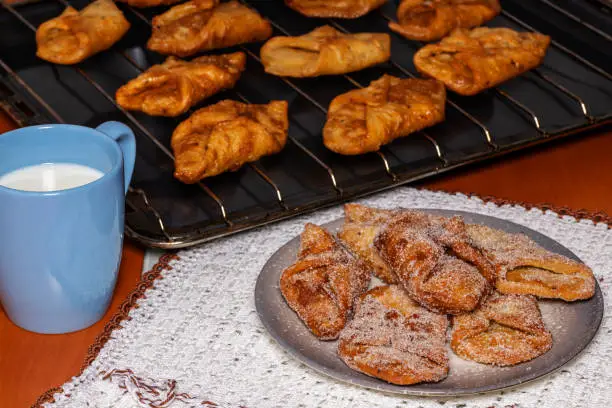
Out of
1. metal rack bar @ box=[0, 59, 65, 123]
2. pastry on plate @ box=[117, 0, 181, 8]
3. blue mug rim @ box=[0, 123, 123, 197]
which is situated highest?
blue mug rim @ box=[0, 123, 123, 197]

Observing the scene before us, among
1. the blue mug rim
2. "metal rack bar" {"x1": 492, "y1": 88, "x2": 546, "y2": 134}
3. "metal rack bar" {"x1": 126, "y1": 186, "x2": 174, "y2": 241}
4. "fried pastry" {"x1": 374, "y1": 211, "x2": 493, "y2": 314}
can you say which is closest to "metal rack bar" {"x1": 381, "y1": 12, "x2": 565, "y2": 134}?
"metal rack bar" {"x1": 492, "y1": 88, "x2": 546, "y2": 134}

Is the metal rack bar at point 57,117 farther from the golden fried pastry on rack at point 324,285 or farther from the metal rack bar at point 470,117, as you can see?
the metal rack bar at point 470,117

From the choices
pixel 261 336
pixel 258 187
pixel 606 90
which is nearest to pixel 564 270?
pixel 261 336

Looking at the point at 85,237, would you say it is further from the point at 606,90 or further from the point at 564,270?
the point at 606,90

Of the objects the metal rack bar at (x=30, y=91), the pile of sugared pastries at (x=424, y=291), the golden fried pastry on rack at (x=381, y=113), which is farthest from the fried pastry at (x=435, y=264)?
the metal rack bar at (x=30, y=91)

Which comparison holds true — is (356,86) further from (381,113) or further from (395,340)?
(395,340)

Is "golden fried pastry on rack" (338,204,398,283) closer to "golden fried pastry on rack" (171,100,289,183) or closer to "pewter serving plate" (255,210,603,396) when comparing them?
"pewter serving plate" (255,210,603,396)
